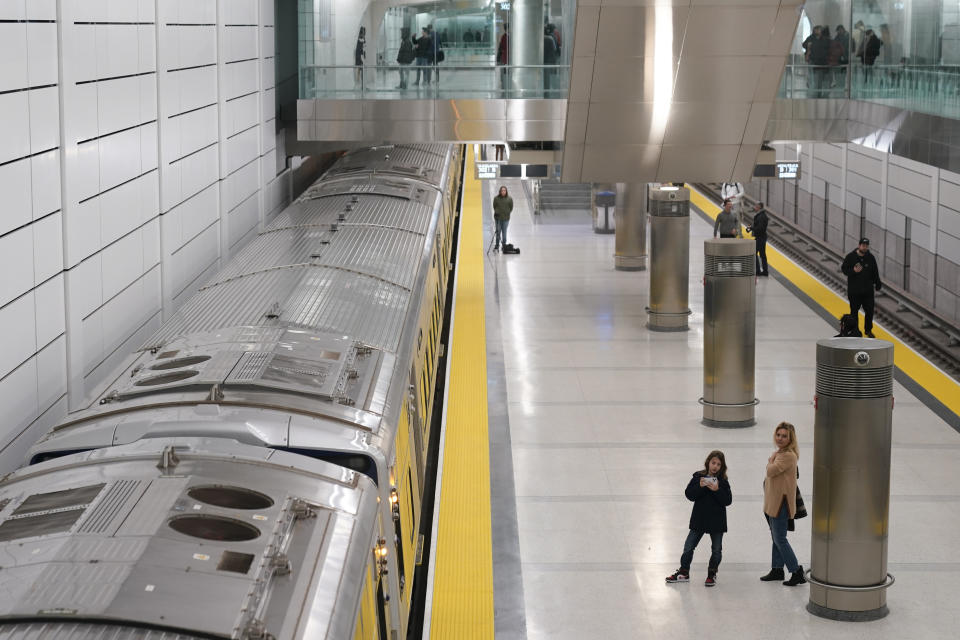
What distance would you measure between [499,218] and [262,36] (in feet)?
23.7

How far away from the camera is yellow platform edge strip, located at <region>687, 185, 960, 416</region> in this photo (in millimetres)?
15203

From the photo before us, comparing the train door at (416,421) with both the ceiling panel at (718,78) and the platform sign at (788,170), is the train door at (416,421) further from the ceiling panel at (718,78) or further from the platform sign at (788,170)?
the platform sign at (788,170)

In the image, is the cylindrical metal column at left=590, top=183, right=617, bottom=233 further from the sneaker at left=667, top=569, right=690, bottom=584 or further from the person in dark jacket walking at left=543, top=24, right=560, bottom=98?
the sneaker at left=667, top=569, right=690, bottom=584

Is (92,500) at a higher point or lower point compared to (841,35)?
lower

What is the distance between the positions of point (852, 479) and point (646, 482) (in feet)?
11.0

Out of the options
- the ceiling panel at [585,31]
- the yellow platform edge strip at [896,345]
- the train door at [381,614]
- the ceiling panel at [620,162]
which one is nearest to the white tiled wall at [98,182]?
the train door at [381,614]

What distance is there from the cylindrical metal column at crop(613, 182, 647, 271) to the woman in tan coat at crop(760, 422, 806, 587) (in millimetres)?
14711

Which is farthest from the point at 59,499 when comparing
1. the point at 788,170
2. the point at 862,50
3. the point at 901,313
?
the point at 862,50

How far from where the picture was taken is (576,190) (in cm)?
3209

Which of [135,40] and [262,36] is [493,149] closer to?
[262,36]

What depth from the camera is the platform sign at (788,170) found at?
19.5 meters

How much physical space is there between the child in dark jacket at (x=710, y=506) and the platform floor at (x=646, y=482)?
26 cm

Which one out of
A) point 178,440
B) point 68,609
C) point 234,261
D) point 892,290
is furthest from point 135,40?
point 892,290

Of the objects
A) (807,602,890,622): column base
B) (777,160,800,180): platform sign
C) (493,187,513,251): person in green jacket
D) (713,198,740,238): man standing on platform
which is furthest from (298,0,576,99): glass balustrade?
(807,602,890,622): column base
